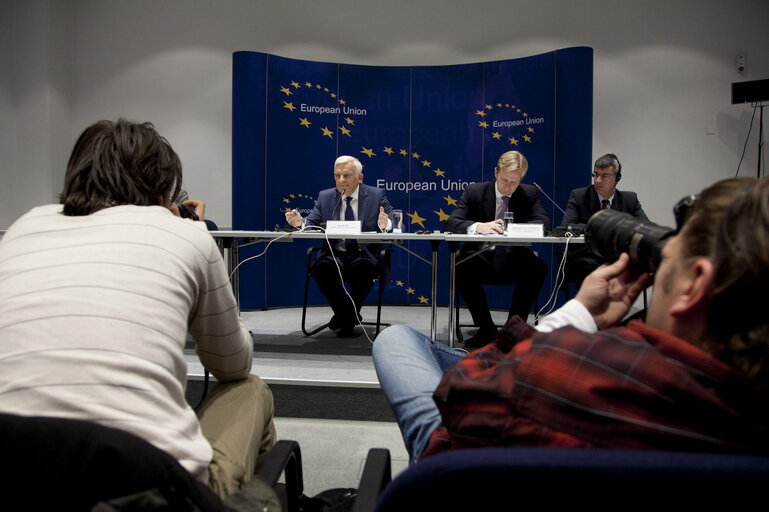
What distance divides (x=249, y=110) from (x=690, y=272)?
4.62 m

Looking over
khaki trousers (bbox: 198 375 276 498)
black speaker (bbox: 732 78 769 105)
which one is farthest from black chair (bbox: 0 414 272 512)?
black speaker (bbox: 732 78 769 105)

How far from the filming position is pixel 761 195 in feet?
1.56

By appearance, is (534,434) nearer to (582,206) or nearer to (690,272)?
(690,272)

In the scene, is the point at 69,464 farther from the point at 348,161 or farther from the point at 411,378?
the point at 348,161

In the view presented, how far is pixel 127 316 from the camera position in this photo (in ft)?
2.38

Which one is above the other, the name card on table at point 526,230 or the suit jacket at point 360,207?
the suit jacket at point 360,207

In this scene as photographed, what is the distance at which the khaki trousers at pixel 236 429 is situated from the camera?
0.78m

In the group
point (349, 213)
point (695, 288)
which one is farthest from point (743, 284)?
point (349, 213)

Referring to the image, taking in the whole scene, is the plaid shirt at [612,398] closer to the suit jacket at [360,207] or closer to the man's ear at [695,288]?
the man's ear at [695,288]

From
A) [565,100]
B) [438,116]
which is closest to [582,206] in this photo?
[565,100]

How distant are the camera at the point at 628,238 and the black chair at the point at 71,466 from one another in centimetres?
66

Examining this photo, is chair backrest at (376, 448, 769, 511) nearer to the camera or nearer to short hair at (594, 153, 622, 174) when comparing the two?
the camera

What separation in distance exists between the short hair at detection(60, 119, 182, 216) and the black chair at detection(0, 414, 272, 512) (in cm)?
50

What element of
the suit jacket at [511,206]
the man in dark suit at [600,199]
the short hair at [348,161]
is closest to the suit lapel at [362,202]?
the short hair at [348,161]
